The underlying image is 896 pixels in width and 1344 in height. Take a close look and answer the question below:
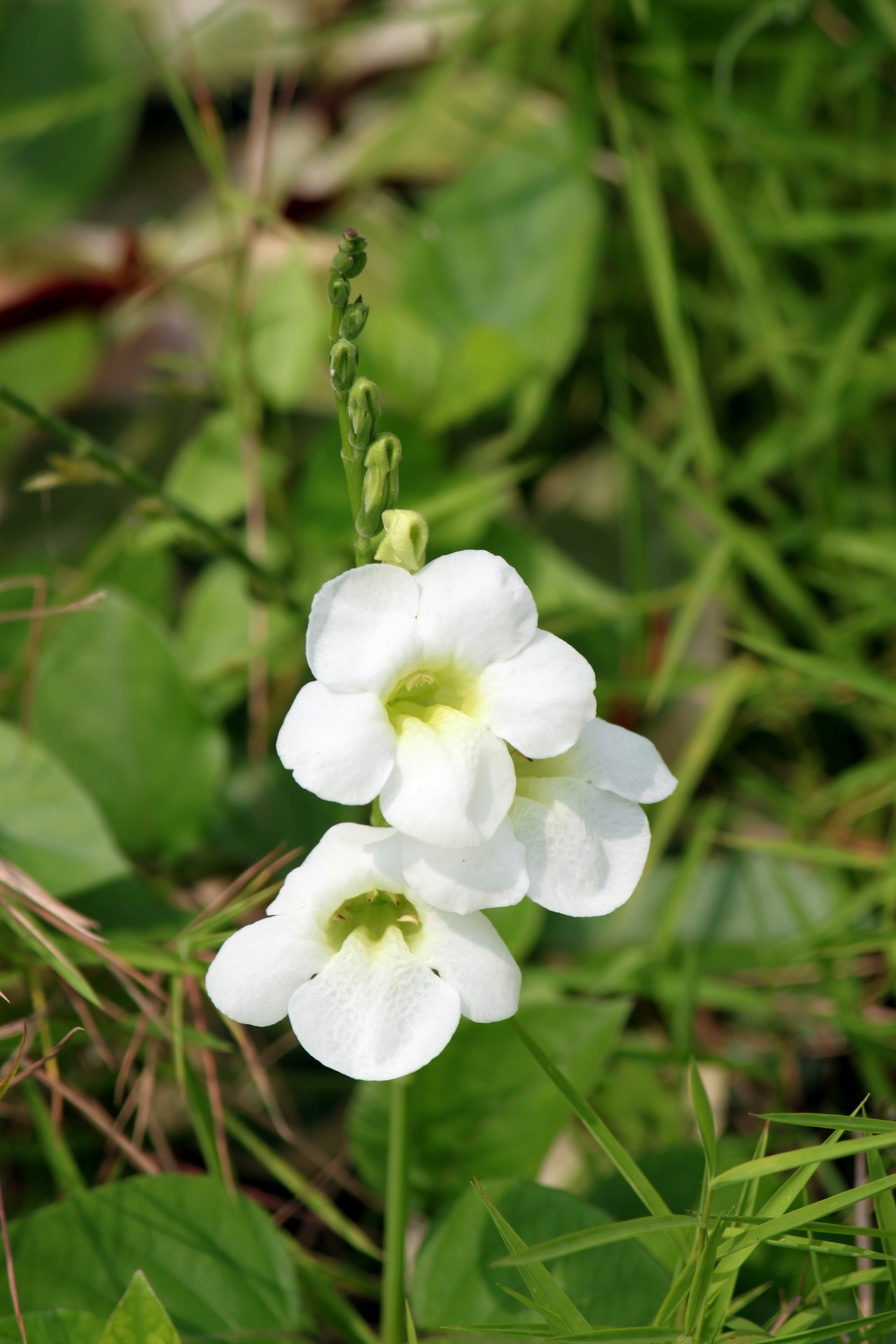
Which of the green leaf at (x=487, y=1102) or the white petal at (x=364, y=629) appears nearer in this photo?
the white petal at (x=364, y=629)

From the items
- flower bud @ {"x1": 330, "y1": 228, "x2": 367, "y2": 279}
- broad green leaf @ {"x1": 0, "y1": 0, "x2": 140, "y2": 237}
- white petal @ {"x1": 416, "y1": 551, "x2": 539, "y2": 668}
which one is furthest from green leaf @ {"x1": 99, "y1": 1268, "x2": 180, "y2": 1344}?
broad green leaf @ {"x1": 0, "y1": 0, "x2": 140, "y2": 237}

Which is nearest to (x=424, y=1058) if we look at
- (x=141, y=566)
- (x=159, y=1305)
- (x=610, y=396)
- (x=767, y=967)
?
(x=159, y=1305)

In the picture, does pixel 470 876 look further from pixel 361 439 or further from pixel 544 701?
pixel 361 439

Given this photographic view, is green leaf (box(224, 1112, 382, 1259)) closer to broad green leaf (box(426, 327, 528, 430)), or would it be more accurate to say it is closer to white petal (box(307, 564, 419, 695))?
white petal (box(307, 564, 419, 695))

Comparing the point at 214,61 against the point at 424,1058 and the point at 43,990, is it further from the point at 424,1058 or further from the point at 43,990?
the point at 424,1058

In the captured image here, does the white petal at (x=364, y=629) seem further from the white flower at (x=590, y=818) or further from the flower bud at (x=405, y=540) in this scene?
the white flower at (x=590, y=818)

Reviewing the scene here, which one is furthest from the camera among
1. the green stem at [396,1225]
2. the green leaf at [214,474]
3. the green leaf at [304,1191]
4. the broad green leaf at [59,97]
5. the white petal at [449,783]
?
the broad green leaf at [59,97]

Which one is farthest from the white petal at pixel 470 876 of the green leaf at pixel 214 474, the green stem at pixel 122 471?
the green leaf at pixel 214 474
